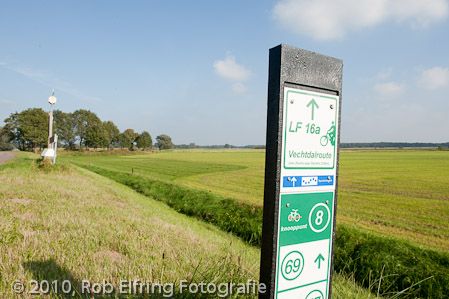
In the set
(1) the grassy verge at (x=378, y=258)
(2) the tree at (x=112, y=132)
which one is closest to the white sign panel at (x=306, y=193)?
(1) the grassy verge at (x=378, y=258)

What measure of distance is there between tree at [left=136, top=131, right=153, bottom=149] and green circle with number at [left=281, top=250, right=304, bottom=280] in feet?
412

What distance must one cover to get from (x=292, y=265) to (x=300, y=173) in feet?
2.45

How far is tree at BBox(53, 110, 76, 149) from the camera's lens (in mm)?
92750

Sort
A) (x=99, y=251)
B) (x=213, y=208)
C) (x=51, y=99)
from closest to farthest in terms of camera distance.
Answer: (x=99, y=251) < (x=213, y=208) < (x=51, y=99)

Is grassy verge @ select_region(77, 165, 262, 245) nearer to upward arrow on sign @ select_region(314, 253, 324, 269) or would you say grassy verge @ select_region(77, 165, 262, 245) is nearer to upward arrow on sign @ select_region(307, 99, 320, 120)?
upward arrow on sign @ select_region(314, 253, 324, 269)

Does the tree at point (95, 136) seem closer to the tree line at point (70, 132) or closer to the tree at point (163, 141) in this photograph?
the tree line at point (70, 132)

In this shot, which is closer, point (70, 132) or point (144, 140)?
point (70, 132)

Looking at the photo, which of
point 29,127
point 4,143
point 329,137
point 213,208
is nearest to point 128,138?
point 4,143

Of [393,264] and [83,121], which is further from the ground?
[83,121]

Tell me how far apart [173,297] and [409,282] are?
6647 millimetres

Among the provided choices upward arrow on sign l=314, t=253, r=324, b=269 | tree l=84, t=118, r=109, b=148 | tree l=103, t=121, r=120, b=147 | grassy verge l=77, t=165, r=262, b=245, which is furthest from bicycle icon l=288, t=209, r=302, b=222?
→ tree l=103, t=121, r=120, b=147

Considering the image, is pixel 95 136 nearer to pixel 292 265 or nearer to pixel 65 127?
pixel 65 127

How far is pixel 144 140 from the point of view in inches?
4904

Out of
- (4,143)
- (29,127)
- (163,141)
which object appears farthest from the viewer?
(163,141)
